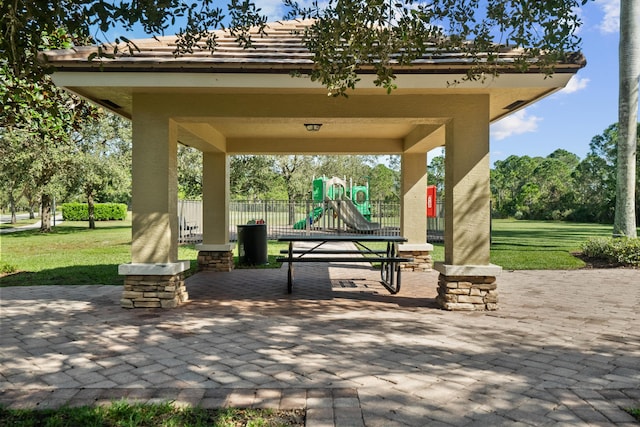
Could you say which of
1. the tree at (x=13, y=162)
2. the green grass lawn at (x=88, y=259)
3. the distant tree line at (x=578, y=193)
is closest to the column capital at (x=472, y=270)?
the green grass lawn at (x=88, y=259)

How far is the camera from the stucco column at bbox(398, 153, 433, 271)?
34.5 feet

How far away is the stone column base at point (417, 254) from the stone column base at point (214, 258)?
166 inches

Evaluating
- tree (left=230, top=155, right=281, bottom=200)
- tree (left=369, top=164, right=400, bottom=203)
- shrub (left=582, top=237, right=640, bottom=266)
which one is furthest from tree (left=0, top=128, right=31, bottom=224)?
tree (left=369, top=164, right=400, bottom=203)

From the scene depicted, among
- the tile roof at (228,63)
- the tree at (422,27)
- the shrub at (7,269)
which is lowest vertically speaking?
the shrub at (7,269)

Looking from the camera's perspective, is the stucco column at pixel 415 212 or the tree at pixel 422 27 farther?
the stucco column at pixel 415 212

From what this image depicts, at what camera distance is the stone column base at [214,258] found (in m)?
10.5

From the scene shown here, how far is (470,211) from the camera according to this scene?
653cm

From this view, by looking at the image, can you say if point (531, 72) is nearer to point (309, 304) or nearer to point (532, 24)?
point (532, 24)

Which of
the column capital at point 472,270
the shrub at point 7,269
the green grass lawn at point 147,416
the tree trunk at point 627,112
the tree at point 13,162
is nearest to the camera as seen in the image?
the green grass lawn at point 147,416

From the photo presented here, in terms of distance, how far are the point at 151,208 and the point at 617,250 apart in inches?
459

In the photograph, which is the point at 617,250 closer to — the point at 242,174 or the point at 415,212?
the point at 415,212

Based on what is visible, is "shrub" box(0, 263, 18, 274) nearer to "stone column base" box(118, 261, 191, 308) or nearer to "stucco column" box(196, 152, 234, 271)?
"stucco column" box(196, 152, 234, 271)

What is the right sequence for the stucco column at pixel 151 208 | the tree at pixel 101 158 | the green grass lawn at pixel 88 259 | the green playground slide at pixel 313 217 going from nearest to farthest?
the stucco column at pixel 151 208
the green grass lawn at pixel 88 259
the tree at pixel 101 158
the green playground slide at pixel 313 217

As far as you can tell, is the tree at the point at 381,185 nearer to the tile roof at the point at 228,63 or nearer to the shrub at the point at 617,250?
the shrub at the point at 617,250
